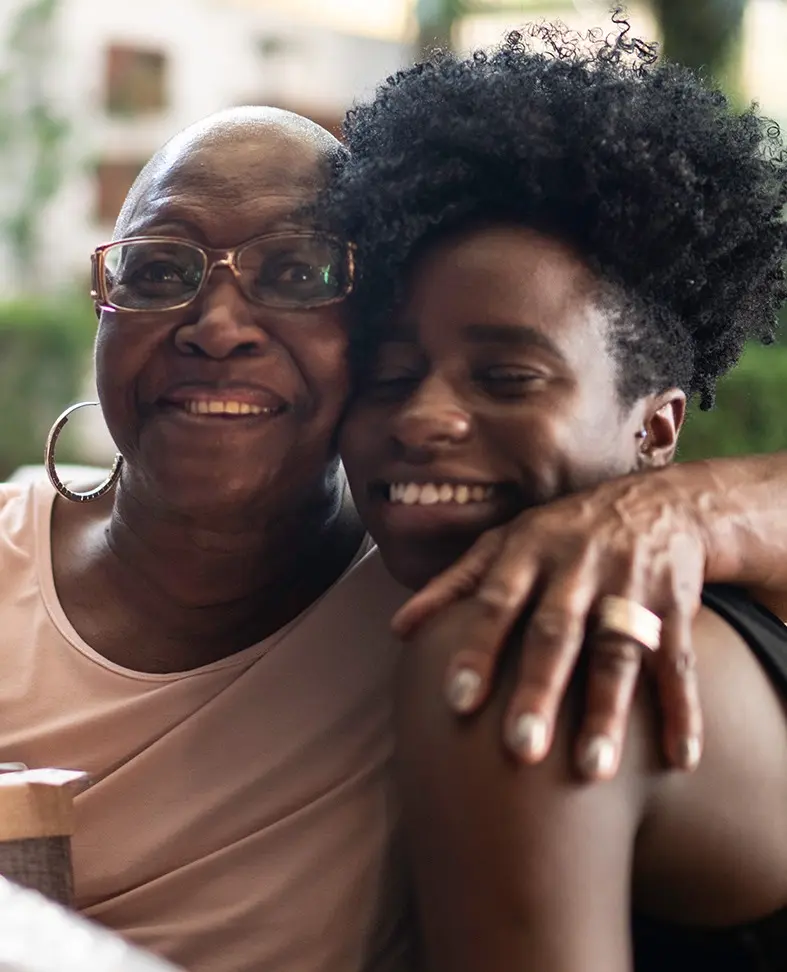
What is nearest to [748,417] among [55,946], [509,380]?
[509,380]

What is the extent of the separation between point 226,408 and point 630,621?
0.62m

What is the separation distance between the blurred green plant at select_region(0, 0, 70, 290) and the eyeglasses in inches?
195

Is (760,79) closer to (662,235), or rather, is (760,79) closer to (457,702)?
(662,235)

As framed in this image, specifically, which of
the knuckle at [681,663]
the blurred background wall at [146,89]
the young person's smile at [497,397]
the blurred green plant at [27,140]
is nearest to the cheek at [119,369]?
the young person's smile at [497,397]

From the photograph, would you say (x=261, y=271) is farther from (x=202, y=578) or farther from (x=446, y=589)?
(x=446, y=589)

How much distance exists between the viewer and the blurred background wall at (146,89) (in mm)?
4398

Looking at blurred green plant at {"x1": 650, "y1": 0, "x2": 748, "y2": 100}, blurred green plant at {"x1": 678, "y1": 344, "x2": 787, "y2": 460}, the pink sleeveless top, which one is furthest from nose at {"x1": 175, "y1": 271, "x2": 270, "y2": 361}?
blurred green plant at {"x1": 650, "y1": 0, "x2": 748, "y2": 100}

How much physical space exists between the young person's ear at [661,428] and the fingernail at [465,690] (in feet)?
1.44

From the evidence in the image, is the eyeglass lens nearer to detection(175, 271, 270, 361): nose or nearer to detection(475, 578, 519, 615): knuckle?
detection(175, 271, 270, 361): nose

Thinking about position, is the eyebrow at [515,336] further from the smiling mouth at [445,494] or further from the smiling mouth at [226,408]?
the smiling mouth at [226,408]

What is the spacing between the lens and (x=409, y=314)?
1.35 metres

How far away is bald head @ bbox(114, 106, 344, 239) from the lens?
59.2 inches

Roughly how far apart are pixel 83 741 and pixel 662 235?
921 millimetres

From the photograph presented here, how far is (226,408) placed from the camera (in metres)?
1.48
